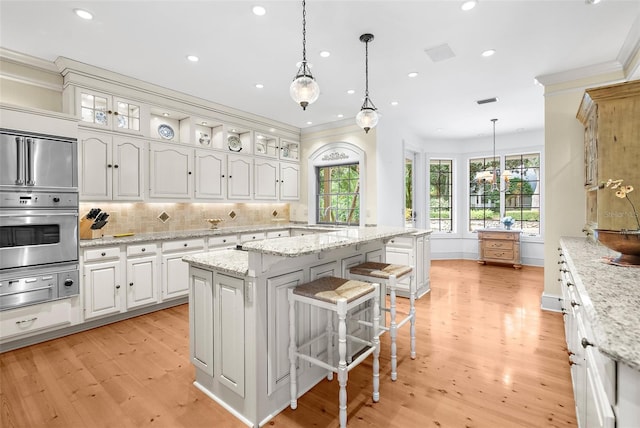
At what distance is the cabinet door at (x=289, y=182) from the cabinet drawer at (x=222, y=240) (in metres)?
1.55

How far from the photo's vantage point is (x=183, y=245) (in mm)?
4129

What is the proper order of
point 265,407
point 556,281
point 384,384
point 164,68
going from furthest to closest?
point 556,281 → point 164,68 → point 384,384 → point 265,407

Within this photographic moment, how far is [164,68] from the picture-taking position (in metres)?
3.56

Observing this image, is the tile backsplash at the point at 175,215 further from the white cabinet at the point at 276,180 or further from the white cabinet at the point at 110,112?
the white cabinet at the point at 110,112

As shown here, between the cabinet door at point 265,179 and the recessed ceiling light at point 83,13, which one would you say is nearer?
the recessed ceiling light at point 83,13

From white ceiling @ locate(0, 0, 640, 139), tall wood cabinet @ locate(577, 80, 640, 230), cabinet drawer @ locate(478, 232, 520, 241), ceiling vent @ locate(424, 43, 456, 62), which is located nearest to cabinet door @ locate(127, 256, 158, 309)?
white ceiling @ locate(0, 0, 640, 139)

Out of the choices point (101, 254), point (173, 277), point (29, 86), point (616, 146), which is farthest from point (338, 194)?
point (29, 86)

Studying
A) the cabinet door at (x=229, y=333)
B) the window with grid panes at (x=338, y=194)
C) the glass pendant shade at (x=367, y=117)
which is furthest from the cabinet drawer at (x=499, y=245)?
the cabinet door at (x=229, y=333)

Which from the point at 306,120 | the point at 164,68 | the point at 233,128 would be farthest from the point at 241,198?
the point at 164,68

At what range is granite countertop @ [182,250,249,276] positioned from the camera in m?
1.90

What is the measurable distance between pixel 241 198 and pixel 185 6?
3.17m

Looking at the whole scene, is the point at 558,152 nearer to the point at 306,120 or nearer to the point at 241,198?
the point at 306,120

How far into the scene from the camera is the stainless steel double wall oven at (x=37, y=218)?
9.26ft

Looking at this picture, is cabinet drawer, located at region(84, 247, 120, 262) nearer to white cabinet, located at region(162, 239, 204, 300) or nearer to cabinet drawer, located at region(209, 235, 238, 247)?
white cabinet, located at region(162, 239, 204, 300)
